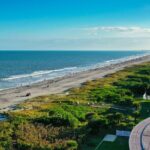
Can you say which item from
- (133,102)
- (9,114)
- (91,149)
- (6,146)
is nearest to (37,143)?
(6,146)

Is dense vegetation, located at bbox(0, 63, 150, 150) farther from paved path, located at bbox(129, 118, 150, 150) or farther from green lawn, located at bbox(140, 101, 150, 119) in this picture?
paved path, located at bbox(129, 118, 150, 150)

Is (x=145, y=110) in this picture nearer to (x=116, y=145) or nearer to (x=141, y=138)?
(x=116, y=145)

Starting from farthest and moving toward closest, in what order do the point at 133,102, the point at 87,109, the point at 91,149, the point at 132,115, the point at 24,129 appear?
the point at 133,102
the point at 87,109
the point at 132,115
the point at 24,129
the point at 91,149

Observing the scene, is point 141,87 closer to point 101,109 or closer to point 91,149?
point 101,109

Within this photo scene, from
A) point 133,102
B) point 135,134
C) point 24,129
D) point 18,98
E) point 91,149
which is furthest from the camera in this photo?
point 18,98

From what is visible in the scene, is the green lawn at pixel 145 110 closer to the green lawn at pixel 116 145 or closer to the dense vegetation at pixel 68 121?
the dense vegetation at pixel 68 121

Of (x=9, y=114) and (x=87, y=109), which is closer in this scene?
(x=9, y=114)

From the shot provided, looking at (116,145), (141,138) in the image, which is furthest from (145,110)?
(141,138)

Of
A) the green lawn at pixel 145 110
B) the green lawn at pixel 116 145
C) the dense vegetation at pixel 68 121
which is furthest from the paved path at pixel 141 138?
the green lawn at pixel 145 110
